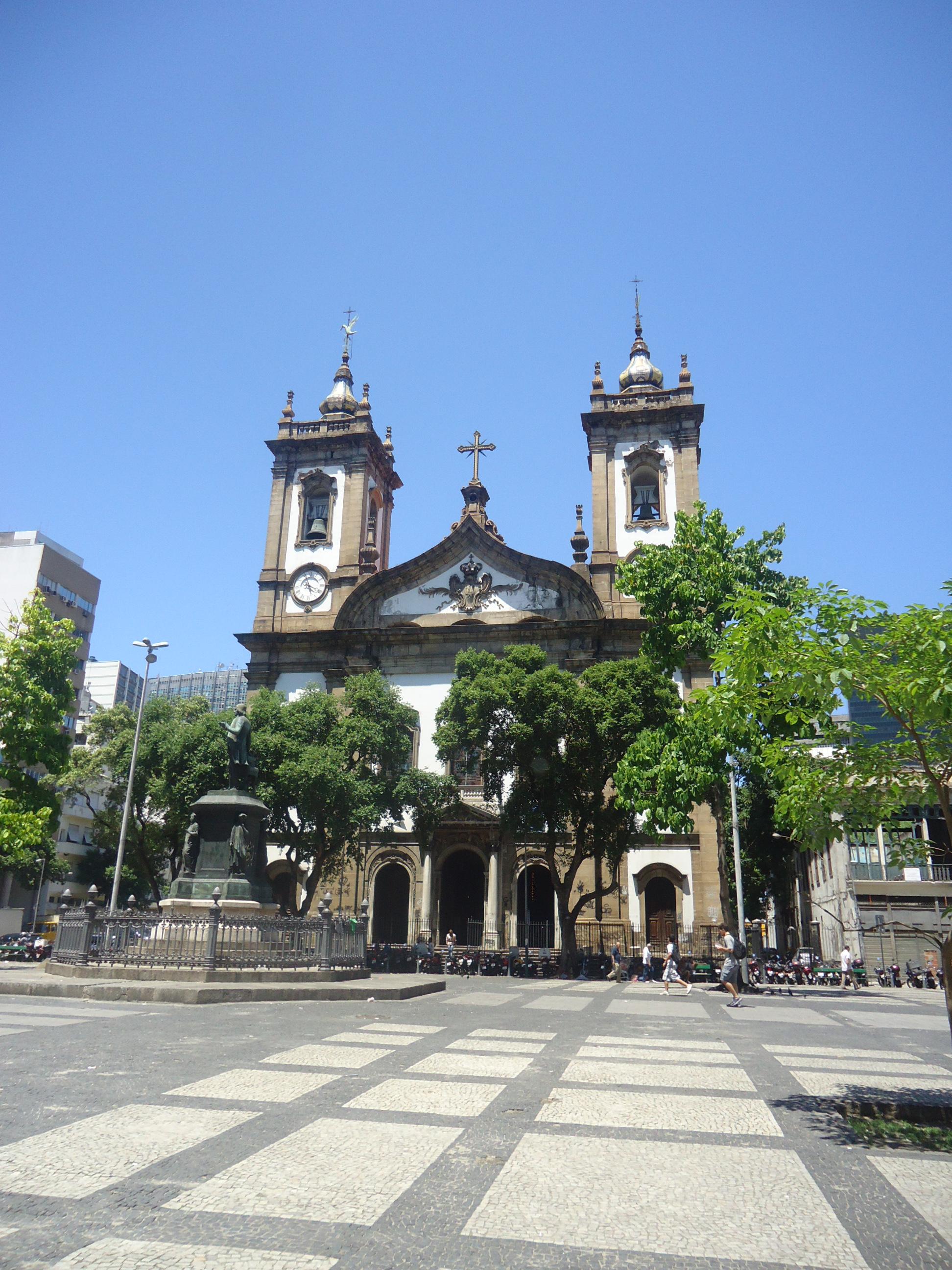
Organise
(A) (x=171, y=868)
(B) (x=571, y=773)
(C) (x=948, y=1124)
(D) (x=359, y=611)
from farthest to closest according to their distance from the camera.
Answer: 1. (D) (x=359, y=611)
2. (A) (x=171, y=868)
3. (B) (x=571, y=773)
4. (C) (x=948, y=1124)

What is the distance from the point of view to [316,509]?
41.6m

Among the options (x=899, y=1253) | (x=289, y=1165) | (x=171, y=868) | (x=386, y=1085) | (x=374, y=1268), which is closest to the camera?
(x=374, y=1268)

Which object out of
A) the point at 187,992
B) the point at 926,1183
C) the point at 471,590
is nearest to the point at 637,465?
the point at 471,590

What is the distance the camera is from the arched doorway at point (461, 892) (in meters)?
34.0

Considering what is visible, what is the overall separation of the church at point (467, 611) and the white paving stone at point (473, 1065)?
19887 mm

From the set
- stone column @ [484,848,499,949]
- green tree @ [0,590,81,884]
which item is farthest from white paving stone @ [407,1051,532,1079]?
stone column @ [484,848,499,949]

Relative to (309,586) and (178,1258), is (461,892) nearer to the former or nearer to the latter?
(309,586)

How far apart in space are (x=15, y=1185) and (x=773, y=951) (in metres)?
41.6

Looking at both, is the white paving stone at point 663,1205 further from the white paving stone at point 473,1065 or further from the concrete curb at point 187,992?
the concrete curb at point 187,992

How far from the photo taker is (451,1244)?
3811 mm

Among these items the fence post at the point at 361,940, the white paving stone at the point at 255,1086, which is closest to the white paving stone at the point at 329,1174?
the white paving stone at the point at 255,1086

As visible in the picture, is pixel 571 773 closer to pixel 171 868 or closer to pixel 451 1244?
pixel 171 868

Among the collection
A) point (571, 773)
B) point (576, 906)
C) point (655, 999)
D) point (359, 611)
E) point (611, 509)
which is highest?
point (611, 509)

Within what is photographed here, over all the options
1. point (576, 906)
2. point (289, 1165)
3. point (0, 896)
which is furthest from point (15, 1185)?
point (0, 896)
